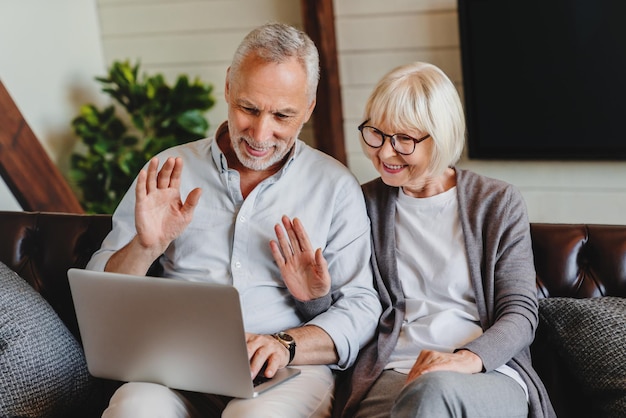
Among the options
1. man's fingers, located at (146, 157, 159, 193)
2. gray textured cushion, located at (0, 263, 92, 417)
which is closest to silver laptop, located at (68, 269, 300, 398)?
gray textured cushion, located at (0, 263, 92, 417)

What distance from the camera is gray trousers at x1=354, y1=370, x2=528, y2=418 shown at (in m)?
1.54

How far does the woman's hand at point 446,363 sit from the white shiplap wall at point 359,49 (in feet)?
5.93

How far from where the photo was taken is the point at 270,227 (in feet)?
6.56

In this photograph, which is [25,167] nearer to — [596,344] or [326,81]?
[326,81]

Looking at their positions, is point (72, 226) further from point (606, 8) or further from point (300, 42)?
point (606, 8)

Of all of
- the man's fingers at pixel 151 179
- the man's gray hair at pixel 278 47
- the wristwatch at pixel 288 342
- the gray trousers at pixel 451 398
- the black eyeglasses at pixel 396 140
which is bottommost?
the gray trousers at pixel 451 398

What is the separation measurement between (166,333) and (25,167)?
1.90 meters

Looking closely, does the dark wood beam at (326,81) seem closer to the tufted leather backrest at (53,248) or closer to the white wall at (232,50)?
the white wall at (232,50)

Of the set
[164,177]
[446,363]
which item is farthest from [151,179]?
[446,363]

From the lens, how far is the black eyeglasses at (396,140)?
6.21 ft

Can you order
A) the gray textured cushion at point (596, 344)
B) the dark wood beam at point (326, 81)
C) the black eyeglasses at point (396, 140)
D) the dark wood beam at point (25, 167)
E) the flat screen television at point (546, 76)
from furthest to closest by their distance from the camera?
the dark wood beam at point (326, 81) < the dark wood beam at point (25, 167) < the flat screen television at point (546, 76) < the black eyeglasses at point (396, 140) < the gray textured cushion at point (596, 344)

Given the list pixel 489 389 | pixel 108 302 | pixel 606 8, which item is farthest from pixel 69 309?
pixel 606 8

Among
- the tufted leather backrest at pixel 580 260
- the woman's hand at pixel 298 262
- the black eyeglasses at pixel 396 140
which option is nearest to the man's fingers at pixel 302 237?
the woman's hand at pixel 298 262

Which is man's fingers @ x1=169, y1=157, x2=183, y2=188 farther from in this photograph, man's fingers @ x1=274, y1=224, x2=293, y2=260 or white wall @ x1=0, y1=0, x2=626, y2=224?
white wall @ x1=0, y1=0, x2=626, y2=224
